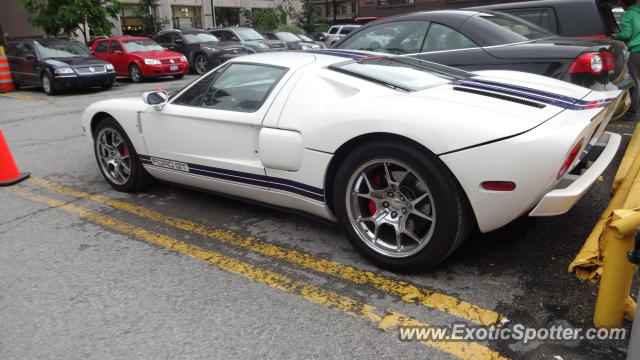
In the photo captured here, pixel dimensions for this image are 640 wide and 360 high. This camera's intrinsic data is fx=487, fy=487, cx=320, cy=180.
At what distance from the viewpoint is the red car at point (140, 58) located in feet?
49.1

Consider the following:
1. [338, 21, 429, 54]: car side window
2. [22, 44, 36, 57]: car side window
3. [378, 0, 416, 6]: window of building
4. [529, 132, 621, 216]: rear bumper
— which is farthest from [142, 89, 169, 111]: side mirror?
[378, 0, 416, 6]: window of building

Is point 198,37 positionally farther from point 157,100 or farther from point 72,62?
point 157,100

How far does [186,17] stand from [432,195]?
41292 millimetres

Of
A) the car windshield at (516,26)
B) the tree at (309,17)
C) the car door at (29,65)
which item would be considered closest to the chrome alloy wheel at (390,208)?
the car windshield at (516,26)

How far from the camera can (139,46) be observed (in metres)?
15.9

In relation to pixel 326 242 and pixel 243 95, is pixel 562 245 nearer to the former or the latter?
pixel 326 242

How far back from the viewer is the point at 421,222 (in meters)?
2.89

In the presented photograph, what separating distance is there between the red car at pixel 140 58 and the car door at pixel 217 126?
38.7 feet

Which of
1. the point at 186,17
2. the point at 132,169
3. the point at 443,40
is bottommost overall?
the point at 132,169

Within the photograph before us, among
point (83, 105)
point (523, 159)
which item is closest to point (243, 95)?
point (523, 159)

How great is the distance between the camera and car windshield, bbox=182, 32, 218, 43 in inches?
685

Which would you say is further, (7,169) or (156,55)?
(156,55)

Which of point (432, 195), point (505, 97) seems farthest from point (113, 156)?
point (505, 97)

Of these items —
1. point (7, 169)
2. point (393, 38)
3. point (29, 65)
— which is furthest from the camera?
point (29, 65)
